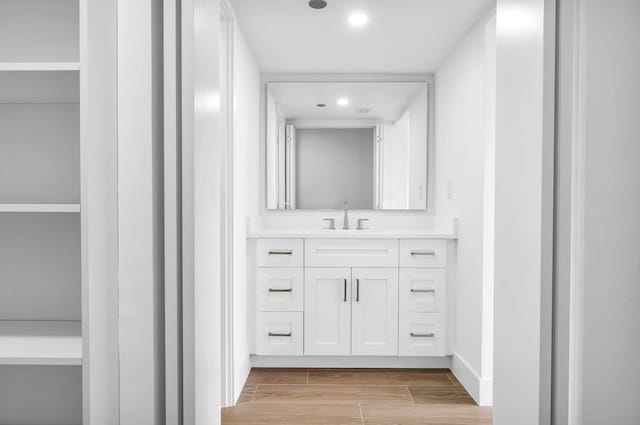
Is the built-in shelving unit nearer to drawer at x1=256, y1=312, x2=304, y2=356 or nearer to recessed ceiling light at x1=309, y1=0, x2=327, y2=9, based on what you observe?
recessed ceiling light at x1=309, y1=0, x2=327, y2=9

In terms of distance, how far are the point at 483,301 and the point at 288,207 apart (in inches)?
66.4

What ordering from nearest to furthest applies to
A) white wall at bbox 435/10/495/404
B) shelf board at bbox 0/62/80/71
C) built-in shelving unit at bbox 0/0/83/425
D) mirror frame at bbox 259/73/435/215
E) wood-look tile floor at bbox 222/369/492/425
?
shelf board at bbox 0/62/80/71
built-in shelving unit at bbox 0/0/83/425
wood-look tile floor at bbox 222/369/492/425
white wall at bbox 435/10/495/404
mirror frame at bbox 259/73/435/215

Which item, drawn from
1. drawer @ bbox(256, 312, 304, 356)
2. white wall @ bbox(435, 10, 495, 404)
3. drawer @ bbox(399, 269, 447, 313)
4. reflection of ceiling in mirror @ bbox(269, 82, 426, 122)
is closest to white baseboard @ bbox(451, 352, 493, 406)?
white wall @ bbox(435, 10, 495, 404)

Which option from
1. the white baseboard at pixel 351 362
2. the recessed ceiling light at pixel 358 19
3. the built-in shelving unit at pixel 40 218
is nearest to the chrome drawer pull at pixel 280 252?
the white baseboard at pixel 351 362

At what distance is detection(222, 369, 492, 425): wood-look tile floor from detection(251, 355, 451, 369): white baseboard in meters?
0.04

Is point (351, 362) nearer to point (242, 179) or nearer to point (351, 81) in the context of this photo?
point (242, 179)

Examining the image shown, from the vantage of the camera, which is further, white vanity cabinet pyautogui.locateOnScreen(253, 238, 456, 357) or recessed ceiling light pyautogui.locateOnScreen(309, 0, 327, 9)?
white vanity cabinet pyautogui.locateOnScreen(253, 238, 456, 357)

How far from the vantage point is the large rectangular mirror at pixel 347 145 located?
3.50 meters

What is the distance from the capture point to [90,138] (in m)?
1.01

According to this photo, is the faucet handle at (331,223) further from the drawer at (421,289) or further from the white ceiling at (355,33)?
the white ceiling at (355,33)

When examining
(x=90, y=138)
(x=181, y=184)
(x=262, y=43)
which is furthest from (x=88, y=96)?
(x=262, y=43)

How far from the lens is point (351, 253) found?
298 cm

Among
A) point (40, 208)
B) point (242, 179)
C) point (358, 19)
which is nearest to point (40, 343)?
point (40, 208)

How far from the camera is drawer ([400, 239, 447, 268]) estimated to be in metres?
2.95
